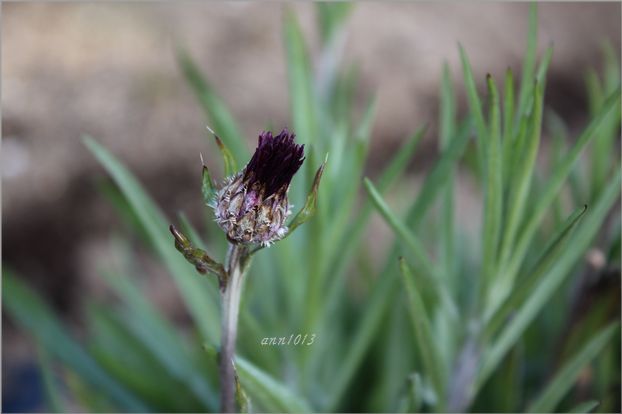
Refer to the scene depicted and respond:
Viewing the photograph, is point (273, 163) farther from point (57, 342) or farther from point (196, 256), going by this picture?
point (57, 342)

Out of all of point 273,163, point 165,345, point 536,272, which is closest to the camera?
point 273,163

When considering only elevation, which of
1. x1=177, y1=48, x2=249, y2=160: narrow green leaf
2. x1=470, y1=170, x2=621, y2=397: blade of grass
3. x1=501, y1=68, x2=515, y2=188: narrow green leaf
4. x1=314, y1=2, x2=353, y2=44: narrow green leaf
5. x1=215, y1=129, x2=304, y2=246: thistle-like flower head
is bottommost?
x1=470, y1=170, x2=621, y2=397: blade of grass

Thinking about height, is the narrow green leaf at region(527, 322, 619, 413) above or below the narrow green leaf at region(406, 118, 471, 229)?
below

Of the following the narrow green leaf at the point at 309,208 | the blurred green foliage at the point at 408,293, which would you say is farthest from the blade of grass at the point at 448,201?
the narrow green leaf at the point at 309,208

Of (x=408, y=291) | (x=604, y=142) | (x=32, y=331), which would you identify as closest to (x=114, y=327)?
(x=32, y=331)

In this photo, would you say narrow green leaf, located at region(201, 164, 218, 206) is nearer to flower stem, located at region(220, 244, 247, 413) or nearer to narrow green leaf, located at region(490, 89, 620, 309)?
flower stem, located at region(220, 244, 247, 413)

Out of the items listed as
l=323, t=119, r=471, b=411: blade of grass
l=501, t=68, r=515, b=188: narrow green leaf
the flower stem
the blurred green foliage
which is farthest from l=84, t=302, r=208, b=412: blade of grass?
l=501, t=68, r=515, b=188: narrow green leaf

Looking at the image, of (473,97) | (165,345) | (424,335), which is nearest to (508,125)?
(473,97)
